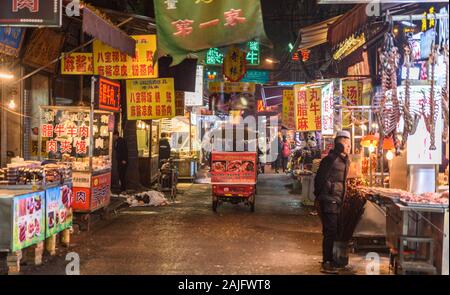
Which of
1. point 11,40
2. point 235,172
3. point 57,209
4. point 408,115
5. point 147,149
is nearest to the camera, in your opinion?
point 408,115

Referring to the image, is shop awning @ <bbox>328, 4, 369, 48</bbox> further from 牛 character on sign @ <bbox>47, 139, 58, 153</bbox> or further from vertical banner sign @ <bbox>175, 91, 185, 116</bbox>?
vertical banner sign @ <bbox>175, 91, 185, 116</bbox>

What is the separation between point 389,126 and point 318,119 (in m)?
7.04

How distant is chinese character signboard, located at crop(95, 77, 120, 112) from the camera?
1152cm

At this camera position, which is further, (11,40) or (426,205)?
(11,40)

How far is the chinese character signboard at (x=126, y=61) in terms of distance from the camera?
13.0 m

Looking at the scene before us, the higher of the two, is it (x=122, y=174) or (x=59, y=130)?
(x=59, y=130)

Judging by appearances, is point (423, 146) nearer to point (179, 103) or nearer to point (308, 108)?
point (308, 108)

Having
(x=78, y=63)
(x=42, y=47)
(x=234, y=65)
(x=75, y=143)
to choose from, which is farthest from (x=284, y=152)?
(x=42, y=47)

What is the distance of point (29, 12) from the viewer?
7.54 meters

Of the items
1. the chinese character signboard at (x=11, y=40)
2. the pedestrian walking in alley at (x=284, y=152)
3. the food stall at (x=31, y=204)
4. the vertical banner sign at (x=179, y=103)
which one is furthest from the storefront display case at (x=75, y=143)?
the pedestrian walking in alley at (x=284, y=152)

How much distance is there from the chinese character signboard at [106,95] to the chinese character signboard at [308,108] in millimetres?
5714

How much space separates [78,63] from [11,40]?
2.60 meters

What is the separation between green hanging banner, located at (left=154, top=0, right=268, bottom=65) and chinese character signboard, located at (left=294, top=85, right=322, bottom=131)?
23.7 feet

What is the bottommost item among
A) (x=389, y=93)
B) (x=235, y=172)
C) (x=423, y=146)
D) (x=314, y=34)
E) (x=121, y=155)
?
(x=235, y=172)
